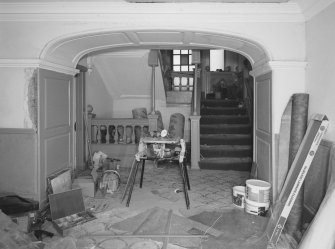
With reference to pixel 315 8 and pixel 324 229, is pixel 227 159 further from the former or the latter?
pixel 324 229

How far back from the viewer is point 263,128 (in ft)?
11.8

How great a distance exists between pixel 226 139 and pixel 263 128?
7.68 ft

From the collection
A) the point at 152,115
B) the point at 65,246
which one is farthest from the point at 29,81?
the point at 152,115

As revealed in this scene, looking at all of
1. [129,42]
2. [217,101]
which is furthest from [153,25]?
[217,101]

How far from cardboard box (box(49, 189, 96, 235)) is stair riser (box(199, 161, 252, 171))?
108 inches

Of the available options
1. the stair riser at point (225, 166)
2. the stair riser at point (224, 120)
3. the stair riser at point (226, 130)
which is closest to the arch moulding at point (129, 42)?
the stair riser at point (225, 166)

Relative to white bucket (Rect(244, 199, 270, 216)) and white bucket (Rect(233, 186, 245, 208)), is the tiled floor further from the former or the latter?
white bucket (Rect(244, 199, 270, 216))

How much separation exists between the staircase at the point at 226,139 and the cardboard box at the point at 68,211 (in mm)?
2787

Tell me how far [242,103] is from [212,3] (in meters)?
4.48

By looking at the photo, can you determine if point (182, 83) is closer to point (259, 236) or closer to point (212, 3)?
point (212, 3)

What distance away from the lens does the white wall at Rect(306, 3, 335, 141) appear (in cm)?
258

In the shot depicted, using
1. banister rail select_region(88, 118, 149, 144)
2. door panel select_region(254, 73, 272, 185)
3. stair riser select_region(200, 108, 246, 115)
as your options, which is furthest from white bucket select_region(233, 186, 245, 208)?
stair riser select_region(200, 108, 246, 115)

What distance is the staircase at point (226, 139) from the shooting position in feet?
17.9

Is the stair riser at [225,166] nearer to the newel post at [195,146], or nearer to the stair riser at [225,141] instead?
the newel post at [195,146]
